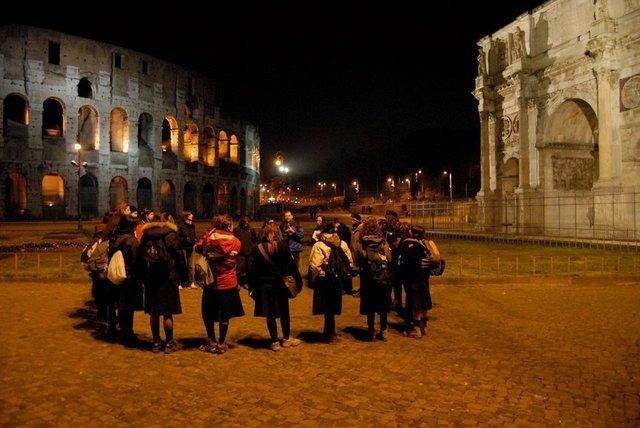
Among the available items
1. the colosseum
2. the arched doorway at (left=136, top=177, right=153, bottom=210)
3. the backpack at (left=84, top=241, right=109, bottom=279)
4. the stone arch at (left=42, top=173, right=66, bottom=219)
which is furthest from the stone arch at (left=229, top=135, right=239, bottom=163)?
the backpack at (left=84, top=241, right=109, bottom=279)

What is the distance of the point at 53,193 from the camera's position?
136 feet

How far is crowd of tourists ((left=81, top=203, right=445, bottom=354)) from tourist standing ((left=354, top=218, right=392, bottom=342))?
0.01m

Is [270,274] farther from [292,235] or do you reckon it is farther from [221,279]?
[292,235]

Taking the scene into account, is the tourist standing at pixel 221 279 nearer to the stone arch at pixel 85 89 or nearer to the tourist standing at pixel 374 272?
the tourist standing at pixel 374 272

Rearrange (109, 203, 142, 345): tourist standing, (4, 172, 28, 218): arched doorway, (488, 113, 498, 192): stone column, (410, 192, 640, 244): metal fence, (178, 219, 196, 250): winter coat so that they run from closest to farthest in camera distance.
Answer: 1. (109, 203, 142, 345): tourist standing
2. (178, 219, 196, 250): winter coat
3. (410, 192, 640, 244): metal fence
4. (488, 113, 498, 192): stone column
5. (4, 172, 28, 218): arched doorway

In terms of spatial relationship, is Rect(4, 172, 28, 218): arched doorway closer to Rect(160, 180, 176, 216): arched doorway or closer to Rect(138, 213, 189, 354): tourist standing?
Rect(160, 180, 176, 216): arched doorway

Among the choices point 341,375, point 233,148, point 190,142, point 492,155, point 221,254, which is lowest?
point 341,375

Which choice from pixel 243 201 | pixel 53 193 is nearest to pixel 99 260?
pixel 53 193

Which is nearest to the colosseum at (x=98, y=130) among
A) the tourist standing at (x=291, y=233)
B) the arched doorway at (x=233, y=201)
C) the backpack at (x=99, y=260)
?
the arched doorway at (x=233, y=201)

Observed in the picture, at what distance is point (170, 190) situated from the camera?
1906 inches

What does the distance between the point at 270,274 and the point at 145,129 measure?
44.0m

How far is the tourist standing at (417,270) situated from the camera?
277 inches

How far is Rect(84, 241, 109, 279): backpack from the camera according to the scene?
22.6ft

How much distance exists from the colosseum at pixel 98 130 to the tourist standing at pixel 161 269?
28.3 meters
